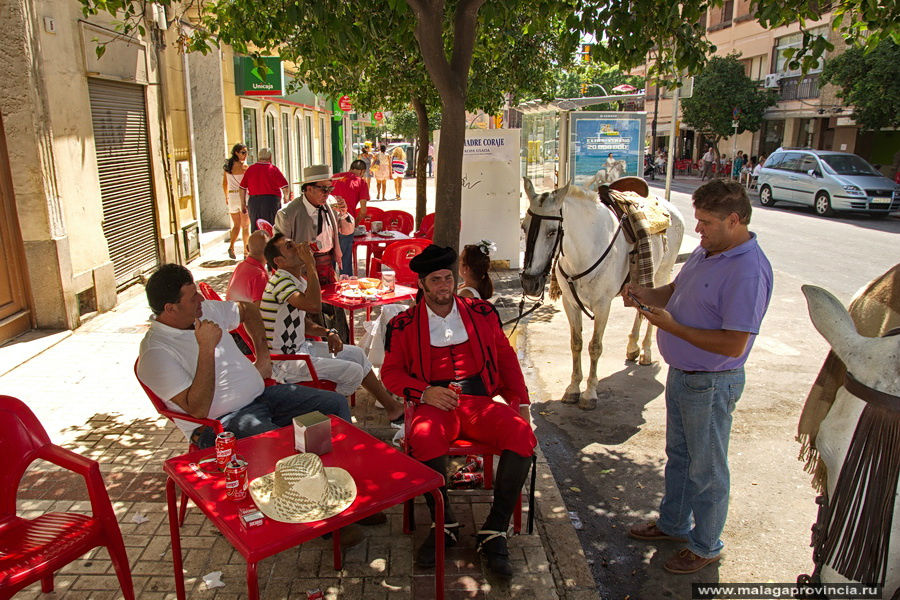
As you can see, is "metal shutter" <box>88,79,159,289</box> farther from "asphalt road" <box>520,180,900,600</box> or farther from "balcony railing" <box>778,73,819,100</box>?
"balcony railing" <box>778,73,819,100</box>

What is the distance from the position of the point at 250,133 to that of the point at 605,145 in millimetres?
10562

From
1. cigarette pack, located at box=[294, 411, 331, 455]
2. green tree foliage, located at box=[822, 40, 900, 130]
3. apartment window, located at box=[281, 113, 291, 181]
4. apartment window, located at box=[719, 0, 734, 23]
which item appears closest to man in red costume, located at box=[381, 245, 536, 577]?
cigarette pack, located at box=[294, 411, 331, 455]

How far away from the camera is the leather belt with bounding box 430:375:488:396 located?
3846 millimetres

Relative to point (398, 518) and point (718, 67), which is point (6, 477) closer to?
point (398, 518)

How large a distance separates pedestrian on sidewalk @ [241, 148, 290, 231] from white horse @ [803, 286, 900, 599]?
9.30 m

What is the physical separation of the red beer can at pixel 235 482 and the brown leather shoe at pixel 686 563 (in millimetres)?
2331

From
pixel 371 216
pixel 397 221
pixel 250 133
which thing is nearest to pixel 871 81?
pixel 397 221

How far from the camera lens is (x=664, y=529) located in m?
3.80

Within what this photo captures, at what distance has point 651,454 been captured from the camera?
4926mm

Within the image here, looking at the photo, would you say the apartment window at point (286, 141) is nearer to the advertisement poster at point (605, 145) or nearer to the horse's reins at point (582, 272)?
the advertisement poster at point (605, 145)

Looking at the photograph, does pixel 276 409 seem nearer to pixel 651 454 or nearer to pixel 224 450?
pixel 224 450

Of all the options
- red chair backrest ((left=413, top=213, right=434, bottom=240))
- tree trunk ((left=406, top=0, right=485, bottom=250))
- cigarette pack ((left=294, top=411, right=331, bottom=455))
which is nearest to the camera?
cigarette pack ((left=294, top=411, right=331, bottom=455))

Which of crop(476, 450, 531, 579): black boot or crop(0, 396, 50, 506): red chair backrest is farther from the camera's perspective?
crop(476, 450, 531, 579): black boot

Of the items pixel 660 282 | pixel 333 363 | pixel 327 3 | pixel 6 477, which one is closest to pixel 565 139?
pixel 660 282
